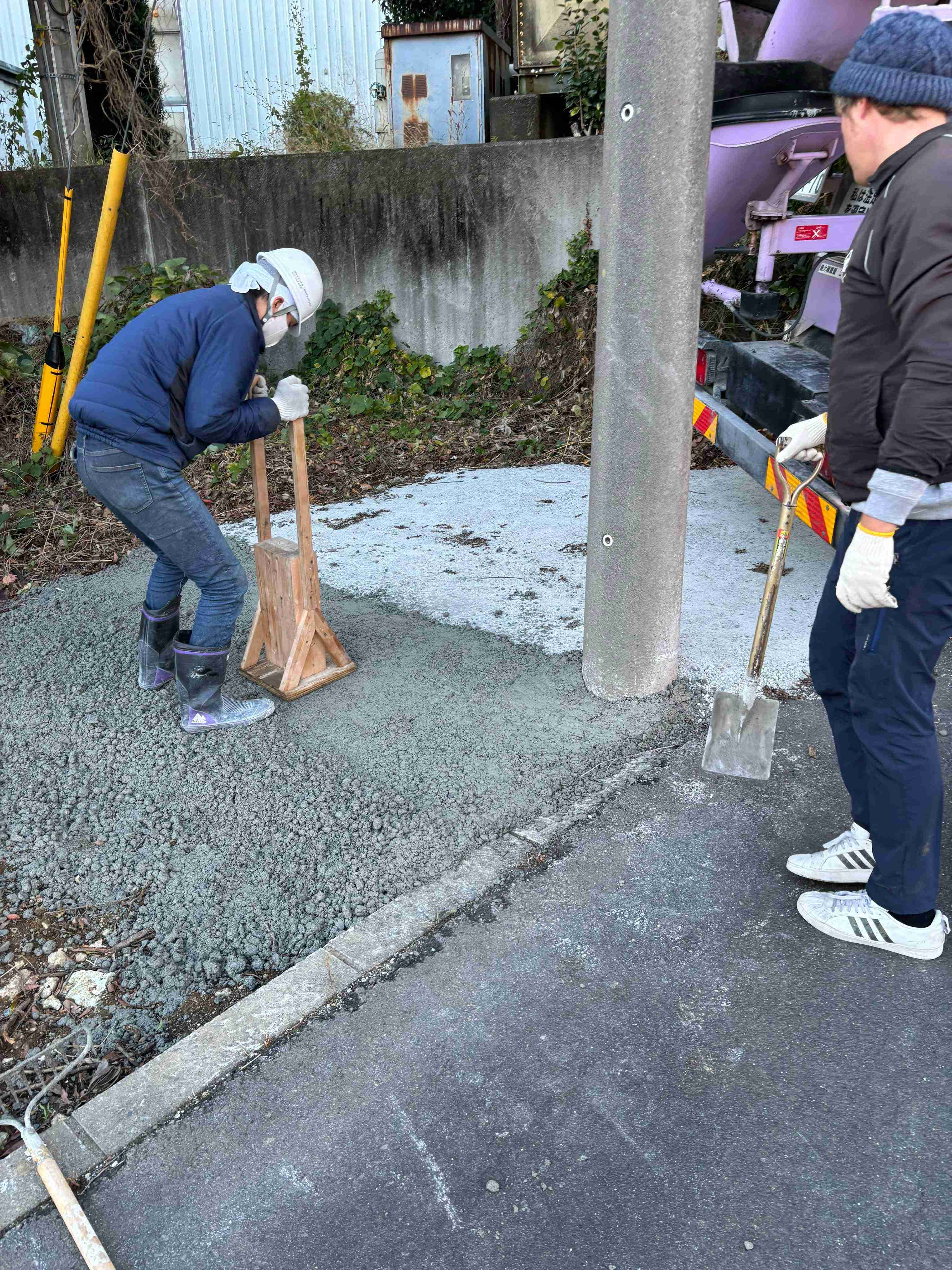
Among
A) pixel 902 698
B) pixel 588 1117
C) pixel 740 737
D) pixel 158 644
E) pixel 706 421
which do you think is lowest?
pixel 588 1117

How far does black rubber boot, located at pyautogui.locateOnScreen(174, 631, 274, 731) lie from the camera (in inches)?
137

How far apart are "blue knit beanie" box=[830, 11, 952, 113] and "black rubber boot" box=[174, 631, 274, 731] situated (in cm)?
263

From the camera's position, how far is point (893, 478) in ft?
6.36

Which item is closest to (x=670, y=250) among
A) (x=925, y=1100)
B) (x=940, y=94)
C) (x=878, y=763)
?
(x=940, y=94)

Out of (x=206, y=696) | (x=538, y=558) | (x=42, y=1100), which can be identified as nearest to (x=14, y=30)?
(x=538, y=558)

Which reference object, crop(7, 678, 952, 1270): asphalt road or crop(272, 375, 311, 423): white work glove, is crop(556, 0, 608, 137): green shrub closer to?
crop(272, 375, 311, 423): white work glove

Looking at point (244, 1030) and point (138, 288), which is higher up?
point (138, 288)

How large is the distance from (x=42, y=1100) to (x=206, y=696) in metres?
1.59

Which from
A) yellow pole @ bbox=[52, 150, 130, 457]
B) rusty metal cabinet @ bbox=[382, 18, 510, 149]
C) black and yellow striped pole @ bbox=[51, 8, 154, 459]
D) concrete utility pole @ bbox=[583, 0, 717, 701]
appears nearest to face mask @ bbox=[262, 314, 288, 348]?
concrete utility pole @ bbox=[583, 0, 717, 701]

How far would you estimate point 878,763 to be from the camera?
2229 mm

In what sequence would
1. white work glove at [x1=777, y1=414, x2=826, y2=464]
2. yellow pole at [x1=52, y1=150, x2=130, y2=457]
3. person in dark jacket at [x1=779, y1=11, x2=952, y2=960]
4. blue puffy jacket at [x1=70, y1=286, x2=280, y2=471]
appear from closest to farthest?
person in dark jacket at [x1=779, y1=11, x2=952, y2=960], white work glove at [x1=777, y1=414, x2=826, y2=464], blue puffy jacket at [x1=70, y1=286, x2=280, y2=471], yellow pole at [x1=52, y1=150, x2=130, y2=457]

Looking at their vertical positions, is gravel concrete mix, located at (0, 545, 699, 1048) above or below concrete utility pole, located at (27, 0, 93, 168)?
below

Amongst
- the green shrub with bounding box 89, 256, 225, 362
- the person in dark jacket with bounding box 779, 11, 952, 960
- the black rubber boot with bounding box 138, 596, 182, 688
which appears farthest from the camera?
the green shrub with bounding box 89, 256, 225, 362

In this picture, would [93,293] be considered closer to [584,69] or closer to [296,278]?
[296,278]
